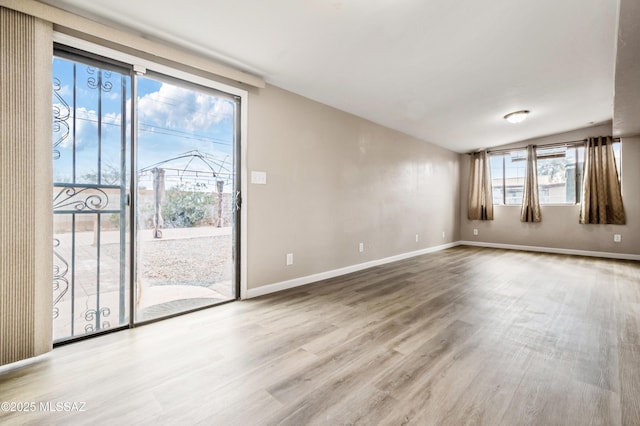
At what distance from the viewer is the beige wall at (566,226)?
4996 mm

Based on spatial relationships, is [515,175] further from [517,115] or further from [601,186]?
[517,115]

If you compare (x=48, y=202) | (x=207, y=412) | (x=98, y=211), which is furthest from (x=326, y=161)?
(x=207, y=412)

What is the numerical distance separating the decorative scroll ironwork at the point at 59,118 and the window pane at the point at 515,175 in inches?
304

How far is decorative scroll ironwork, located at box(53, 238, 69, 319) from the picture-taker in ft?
6.46

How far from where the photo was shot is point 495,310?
2607mm

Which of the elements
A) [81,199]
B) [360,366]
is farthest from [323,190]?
[81,199]

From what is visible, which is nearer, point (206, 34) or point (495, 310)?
point (206, 34)

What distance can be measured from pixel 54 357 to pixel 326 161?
3.13m

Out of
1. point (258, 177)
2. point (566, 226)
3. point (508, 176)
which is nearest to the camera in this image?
point (258, 177)

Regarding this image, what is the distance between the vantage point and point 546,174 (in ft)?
19.5

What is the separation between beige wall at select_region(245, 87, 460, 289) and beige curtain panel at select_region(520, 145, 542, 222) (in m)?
2.47

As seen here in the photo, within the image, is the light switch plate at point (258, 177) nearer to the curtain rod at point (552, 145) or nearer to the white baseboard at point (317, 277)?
the white baseboard at point (317, 277)

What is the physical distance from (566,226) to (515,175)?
1453 mm

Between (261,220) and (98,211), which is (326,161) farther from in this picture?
(98,211)
